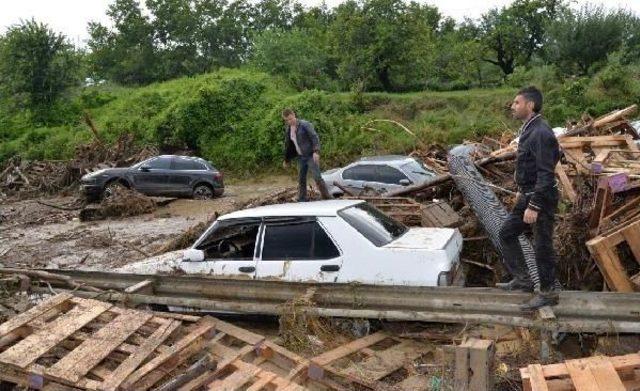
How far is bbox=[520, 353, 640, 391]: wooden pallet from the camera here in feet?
14.7

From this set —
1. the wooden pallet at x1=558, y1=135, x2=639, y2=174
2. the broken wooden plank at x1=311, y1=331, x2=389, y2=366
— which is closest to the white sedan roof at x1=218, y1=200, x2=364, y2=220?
the broken wooden plank at x1=311, y1=331, x2=389, y2=366

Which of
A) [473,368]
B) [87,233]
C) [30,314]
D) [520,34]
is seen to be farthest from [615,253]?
[520,34]

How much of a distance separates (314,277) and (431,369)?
5.49 feet

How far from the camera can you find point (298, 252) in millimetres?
6883

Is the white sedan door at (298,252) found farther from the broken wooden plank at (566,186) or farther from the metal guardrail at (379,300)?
the broken wooden plank at (566,186)

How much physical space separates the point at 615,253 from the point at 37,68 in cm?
3299

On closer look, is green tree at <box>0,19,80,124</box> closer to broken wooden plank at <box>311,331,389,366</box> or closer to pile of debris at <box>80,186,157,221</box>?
pile of debris at <box>80,186,157,221</box>

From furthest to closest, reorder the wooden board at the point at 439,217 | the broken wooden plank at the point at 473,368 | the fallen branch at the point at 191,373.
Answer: the wooden board at the point at 439,217, the fallen branch at the point at 191,373, the broken wooden plank at the point at 473,368

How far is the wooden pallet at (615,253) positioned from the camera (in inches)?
254

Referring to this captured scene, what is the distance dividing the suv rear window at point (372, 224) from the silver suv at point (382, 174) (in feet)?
21.0

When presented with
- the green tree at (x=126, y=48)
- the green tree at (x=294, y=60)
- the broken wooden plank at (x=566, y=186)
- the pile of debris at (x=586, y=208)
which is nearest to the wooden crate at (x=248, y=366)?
the pile of debris at (x=586, y=208)

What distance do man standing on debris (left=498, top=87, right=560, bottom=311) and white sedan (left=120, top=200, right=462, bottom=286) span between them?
3.06 feet

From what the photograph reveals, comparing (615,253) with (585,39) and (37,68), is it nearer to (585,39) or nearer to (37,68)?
(585,39)

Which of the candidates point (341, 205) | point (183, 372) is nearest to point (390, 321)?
point (341, 205)
